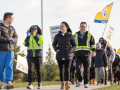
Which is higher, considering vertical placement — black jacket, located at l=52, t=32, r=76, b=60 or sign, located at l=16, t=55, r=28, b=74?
black jacket, located at l=52, t=32, r=76, b=60

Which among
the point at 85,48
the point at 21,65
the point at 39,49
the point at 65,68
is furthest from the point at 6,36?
the point at 85,48

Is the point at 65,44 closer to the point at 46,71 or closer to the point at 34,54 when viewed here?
the point at 34,54

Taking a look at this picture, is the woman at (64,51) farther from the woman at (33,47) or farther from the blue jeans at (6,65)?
the blue jeans at (6,65)

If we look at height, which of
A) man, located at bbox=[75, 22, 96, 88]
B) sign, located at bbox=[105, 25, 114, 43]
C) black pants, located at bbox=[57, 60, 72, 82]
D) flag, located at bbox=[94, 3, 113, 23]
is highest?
flag, located at bbox=[94, 3, 113, 23]

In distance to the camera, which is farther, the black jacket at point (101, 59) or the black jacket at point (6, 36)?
Answer: the black jacket at point (101, 59)

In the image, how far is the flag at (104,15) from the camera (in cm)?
1802

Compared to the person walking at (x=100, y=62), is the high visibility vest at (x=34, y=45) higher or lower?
higher

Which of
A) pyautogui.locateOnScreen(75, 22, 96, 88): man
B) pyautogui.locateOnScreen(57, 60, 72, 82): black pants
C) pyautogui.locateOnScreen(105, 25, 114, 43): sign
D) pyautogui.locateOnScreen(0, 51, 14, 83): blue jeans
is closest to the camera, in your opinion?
pyautogui.locateOnScreen(0, 51, 14, 83): blue jeans

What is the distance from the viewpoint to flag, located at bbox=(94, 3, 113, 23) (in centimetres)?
1802

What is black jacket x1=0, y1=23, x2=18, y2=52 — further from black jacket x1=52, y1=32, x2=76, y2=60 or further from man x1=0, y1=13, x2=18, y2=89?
black jacket x1=52, y1=32, x2=76, y2=60

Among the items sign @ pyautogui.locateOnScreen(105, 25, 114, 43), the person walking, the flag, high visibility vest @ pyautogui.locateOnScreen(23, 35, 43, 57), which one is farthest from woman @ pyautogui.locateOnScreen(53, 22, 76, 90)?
the flag

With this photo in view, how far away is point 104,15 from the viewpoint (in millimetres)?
18000

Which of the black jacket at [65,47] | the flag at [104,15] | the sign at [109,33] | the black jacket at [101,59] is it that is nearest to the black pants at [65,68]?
the black jacket at [65,47]

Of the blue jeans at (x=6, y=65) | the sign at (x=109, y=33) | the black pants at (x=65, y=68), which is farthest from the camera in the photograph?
the sign at (x=109, y=33)
